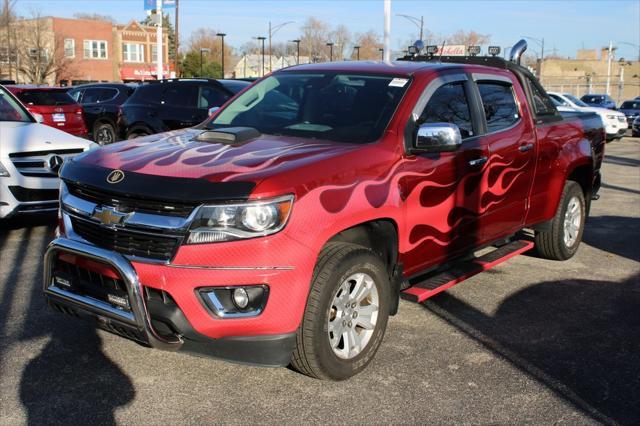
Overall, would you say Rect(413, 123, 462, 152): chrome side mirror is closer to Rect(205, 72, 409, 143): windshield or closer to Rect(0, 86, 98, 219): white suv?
Rect(205, 72, 409, 143): windshield

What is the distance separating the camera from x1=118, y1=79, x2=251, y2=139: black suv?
12188mm

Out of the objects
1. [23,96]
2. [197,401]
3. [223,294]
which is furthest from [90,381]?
[23,96]

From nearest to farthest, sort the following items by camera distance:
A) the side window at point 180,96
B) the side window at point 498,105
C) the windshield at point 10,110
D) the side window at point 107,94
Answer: the side window at point 498,105 < the windshield at point 10,110 < the side window at point 180,96 < the side window at point 107,94

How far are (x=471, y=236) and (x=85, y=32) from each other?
66.0m

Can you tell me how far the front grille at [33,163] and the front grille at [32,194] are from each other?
16 centimetres

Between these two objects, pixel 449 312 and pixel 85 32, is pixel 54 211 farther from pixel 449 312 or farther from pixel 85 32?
pixel 85 32

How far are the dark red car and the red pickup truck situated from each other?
31.1ft

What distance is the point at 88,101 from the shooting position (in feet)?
60.0

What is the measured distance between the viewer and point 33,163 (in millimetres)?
7312

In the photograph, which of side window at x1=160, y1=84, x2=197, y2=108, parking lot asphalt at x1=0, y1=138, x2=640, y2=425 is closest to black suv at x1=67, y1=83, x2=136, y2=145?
side window at x1=160, y1=84, x2=197, y2=108

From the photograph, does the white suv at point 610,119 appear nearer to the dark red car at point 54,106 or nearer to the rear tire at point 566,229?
the dark red car at point 54,106

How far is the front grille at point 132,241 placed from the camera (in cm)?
348

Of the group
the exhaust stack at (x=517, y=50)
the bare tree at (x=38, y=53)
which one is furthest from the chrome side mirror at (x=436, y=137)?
the bare tree at (x=38, y=53)

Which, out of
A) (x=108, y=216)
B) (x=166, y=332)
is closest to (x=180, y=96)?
(x=108, y=216)
